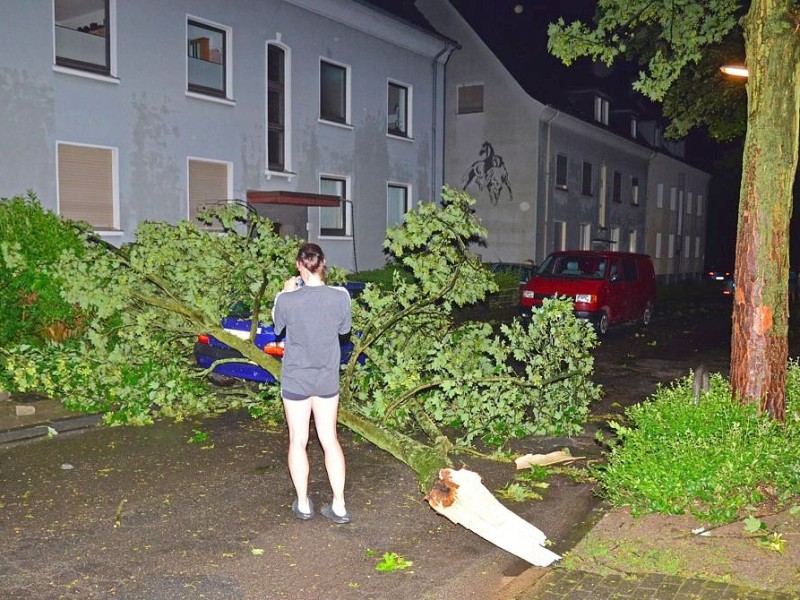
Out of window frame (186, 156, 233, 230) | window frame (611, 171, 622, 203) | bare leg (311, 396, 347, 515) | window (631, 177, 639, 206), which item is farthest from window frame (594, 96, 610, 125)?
bare leg (311, 396, 347, 515)

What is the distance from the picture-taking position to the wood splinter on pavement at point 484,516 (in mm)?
4969

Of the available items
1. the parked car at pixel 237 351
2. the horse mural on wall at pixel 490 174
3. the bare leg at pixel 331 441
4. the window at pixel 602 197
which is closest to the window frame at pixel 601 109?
the window at pixel 602 197

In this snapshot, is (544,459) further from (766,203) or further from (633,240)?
(633,240)

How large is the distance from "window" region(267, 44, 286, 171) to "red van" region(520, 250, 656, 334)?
8.13 metres

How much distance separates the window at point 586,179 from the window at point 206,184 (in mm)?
19286

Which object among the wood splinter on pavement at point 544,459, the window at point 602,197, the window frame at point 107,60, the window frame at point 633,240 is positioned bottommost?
the wood splinter on pavement at point 544,459

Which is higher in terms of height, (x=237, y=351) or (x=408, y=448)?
(x=237, y=351)

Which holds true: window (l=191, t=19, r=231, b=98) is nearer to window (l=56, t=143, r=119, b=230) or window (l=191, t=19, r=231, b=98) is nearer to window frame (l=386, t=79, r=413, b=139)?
window (l=56, t=143, r=119, b=230)

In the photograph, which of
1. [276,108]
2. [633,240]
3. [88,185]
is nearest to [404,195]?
[276,108]

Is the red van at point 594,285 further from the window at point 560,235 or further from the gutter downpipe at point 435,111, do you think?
the window at point 560,235

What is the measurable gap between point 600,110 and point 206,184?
22376 mm

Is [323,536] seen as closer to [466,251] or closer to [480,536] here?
[480,536]

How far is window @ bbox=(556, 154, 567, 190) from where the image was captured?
31.9m

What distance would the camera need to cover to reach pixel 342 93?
23.0m
